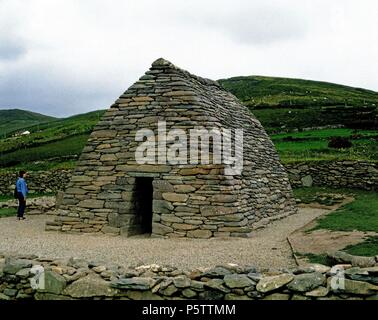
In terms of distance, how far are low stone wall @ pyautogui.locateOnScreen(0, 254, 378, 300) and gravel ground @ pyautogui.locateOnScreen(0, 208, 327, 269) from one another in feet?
5.12

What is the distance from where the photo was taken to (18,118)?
A: 12369 cm

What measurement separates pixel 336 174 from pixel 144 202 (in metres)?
12.6

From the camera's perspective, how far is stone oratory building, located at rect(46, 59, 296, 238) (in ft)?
44.9

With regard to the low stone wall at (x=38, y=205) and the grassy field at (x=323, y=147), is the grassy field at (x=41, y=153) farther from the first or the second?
the grassy field at (x=323, y=147)

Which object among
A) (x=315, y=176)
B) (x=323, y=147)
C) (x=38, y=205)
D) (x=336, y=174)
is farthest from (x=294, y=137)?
(x=38, y=205)

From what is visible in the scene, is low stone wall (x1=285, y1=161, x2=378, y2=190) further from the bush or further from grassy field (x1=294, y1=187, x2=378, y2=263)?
the bush

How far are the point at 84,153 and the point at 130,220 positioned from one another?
2.80m

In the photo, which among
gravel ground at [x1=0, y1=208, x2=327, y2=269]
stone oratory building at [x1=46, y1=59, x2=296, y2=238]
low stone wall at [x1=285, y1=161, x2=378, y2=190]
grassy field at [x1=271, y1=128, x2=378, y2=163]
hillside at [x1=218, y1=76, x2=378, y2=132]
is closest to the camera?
gravel ground at [x1=0, y1=208, x2=327, y2=269]

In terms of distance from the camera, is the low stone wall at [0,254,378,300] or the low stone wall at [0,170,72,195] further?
the low stone wall at [0,170,72,195]

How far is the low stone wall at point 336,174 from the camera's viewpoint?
2331cm

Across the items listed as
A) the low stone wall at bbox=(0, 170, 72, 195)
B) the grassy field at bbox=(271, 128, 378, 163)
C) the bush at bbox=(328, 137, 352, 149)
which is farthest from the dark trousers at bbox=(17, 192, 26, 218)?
the bush at bbox=(328, 137, 352, 149)

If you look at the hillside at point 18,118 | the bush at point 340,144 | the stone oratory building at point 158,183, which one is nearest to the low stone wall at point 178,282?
the stone oratory building at point 158,183

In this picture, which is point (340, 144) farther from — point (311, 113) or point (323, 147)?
point (311, 113)
